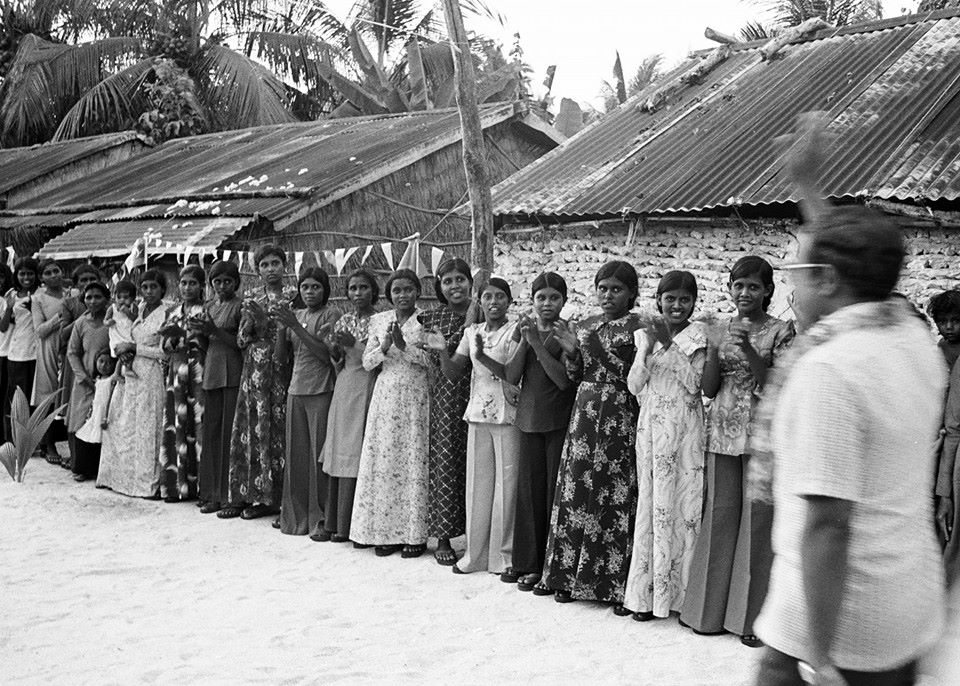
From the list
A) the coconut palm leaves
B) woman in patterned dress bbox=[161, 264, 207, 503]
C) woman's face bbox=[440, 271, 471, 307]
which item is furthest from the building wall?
the coconut palm leaves

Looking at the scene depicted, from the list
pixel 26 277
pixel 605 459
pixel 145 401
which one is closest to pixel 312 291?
pixel 145 401

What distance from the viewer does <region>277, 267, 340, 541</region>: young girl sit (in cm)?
669

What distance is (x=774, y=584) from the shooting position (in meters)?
2.06

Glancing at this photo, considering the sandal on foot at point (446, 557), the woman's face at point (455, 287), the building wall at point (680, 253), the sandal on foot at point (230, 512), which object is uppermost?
the building wall at point (680, 253)

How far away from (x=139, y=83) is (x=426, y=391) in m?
17.8

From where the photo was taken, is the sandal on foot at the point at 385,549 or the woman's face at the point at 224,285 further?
the woman's face at the point at 224,285

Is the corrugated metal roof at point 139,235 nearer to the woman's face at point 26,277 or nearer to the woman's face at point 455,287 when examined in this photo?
the woman's face at point 26,277

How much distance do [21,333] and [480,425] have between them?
5866 mm

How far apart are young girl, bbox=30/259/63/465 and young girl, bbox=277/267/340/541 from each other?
3.63 m

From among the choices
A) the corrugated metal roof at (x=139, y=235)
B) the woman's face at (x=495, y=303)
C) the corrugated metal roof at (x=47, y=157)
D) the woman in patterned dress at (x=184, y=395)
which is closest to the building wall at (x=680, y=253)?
the corrugated metal roof at (x=139, y=235)

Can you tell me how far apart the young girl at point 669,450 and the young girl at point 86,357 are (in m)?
5.26

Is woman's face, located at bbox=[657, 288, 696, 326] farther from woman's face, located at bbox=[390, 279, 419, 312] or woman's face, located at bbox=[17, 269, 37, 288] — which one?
woman's face, located at bbox=[17, 269, 37, 288]

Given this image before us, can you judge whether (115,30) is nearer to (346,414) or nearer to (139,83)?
(139,83)

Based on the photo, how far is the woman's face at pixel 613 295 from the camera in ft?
16.7
